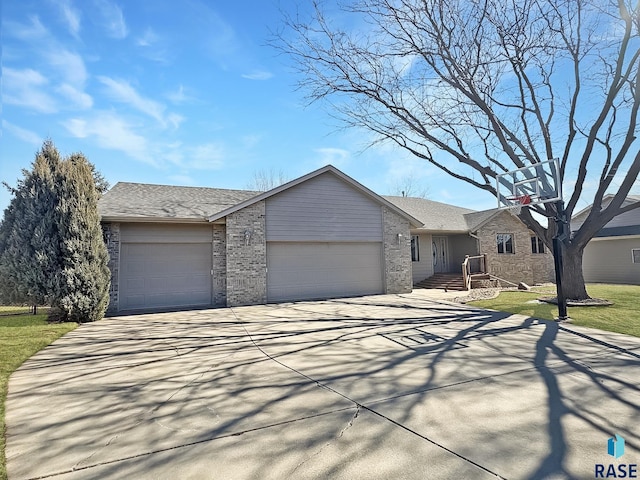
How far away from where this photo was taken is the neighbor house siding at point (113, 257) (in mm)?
11445

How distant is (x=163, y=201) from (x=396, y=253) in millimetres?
9808

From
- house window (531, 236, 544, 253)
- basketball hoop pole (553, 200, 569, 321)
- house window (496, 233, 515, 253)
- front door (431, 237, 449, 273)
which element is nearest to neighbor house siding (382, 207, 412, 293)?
front door (431, 237, 449, 273)

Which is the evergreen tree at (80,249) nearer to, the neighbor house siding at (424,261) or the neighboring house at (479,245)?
the neighboring house at (479,245)

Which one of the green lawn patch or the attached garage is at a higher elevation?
the attached garage

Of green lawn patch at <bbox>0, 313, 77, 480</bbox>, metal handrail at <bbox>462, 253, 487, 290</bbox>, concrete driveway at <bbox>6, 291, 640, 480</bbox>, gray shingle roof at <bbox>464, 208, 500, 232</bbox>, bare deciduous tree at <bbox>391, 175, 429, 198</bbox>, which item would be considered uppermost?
bare deciduous tree at <bbox>391, 175, 429, 198</bbox>

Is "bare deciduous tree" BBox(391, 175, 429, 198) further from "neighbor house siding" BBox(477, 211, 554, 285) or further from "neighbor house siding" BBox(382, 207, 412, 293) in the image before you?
"neighbor house siding" BBox(382, 207, 412, 293)

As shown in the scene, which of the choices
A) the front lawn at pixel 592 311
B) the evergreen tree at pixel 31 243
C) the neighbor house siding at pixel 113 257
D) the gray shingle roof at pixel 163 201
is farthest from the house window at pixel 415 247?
the evergreen tree at pixel 31 243

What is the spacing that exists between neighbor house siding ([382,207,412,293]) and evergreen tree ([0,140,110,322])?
34.7 ft

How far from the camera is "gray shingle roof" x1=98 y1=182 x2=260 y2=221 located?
38.7 feet

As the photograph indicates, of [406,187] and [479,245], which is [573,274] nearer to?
[479,245]

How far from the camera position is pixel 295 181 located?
13539 millimetres

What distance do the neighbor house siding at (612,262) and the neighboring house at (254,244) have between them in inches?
535

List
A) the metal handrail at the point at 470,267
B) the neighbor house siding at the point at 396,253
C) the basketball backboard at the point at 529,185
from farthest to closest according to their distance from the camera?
the metal handrail at the point at 470,267, the neighbor house siding at the point at 396,253, the basketball backboard at the point at 529,185

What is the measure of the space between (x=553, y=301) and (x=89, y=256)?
48.2 feet
